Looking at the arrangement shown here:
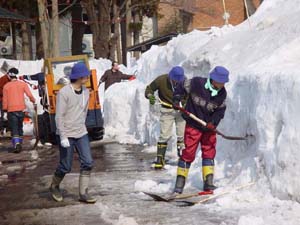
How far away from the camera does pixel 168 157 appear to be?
11648 mm

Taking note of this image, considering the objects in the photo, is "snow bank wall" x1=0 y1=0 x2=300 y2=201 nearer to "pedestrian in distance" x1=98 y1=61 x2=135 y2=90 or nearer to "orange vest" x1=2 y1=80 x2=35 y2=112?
"orange vest" x1=2 y1=80 x2=35 y2=112

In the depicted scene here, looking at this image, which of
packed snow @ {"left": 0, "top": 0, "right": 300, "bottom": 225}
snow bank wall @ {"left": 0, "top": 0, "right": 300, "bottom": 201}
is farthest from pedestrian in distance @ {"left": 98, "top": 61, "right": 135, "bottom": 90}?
packed snow @ {"left": 0, "top": 0, "right": 300, "bottom": 225}

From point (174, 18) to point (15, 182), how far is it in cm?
3396

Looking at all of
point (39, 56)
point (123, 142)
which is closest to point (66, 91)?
point (123, 142)

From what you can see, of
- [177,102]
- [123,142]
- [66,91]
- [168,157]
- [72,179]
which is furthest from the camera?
[123,142]

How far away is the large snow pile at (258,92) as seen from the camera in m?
7.30

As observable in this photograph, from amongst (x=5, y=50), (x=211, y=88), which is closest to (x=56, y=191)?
(x=211, y=88)

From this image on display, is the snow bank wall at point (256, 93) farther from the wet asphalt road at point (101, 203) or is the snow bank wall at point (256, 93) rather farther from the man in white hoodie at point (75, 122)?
the man in white hoodie at point (75, 122)

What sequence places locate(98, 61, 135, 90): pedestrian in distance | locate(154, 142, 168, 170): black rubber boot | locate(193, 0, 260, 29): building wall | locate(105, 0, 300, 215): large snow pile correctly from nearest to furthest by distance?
locate(105, 0, 300, 215): large snow pile → locate(154, 142, 168, 170): black rubber boot → locate(98, 61, 135, 90): pedestrian in distance → locate(193, 0, 260, 29): building wall

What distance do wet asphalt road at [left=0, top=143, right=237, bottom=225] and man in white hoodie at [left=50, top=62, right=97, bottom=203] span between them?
0.39 meters

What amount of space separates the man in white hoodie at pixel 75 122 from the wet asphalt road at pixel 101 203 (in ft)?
1.29

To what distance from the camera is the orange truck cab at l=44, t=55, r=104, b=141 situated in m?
14.5

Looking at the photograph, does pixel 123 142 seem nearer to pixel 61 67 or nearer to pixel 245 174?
pixel 61 67

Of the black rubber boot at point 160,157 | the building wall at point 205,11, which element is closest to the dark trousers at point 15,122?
the black rubber boot at point 160,157
